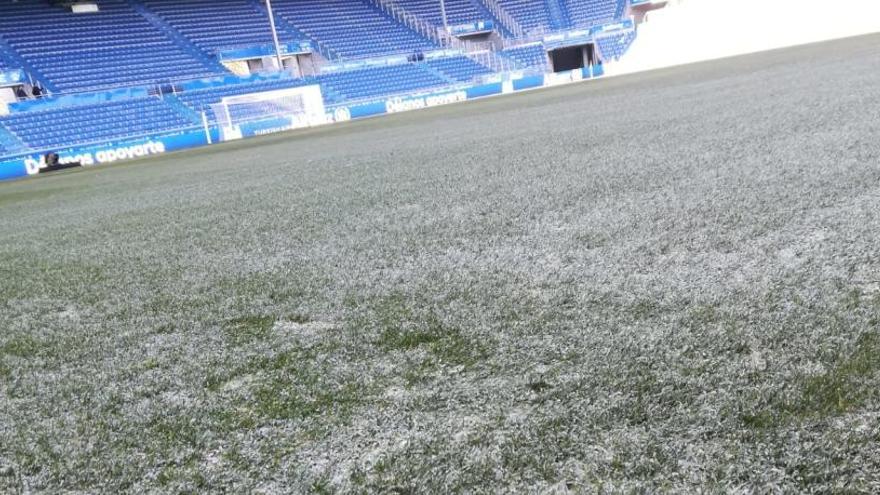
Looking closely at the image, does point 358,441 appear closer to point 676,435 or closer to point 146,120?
point 676,435

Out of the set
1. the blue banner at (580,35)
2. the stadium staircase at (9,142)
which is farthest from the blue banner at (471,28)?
the stadium staircase at (9,142)

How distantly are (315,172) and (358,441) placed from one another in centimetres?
484

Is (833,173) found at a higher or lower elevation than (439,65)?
lower

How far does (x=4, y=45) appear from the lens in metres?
16.9

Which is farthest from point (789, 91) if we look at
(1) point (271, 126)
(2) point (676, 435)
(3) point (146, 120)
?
(3) point (146, 120)

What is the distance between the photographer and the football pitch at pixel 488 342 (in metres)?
1.02

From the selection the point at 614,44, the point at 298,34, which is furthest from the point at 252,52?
the point at 614,44

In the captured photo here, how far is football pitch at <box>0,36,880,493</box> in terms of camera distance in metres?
1.02

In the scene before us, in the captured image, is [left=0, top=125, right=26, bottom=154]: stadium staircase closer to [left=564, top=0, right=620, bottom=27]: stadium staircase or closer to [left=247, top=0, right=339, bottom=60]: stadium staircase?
[left=247, top=0, right=339, bottom=60]: stadium staircase

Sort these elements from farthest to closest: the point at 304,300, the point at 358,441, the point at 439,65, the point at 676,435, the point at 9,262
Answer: the point at 439,65 → the point at 9,262 → the point at 304,300 → the point at 358,441 → the point at 676,435

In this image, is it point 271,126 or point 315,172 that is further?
point 271,126

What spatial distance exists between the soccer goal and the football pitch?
13762 mm

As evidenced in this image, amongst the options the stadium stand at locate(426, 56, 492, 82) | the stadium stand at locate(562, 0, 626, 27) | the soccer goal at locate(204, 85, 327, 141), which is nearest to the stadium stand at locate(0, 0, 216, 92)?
the soccer goal at locate(204, 85, 327, 141)

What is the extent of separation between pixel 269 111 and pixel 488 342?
16.9 meters
